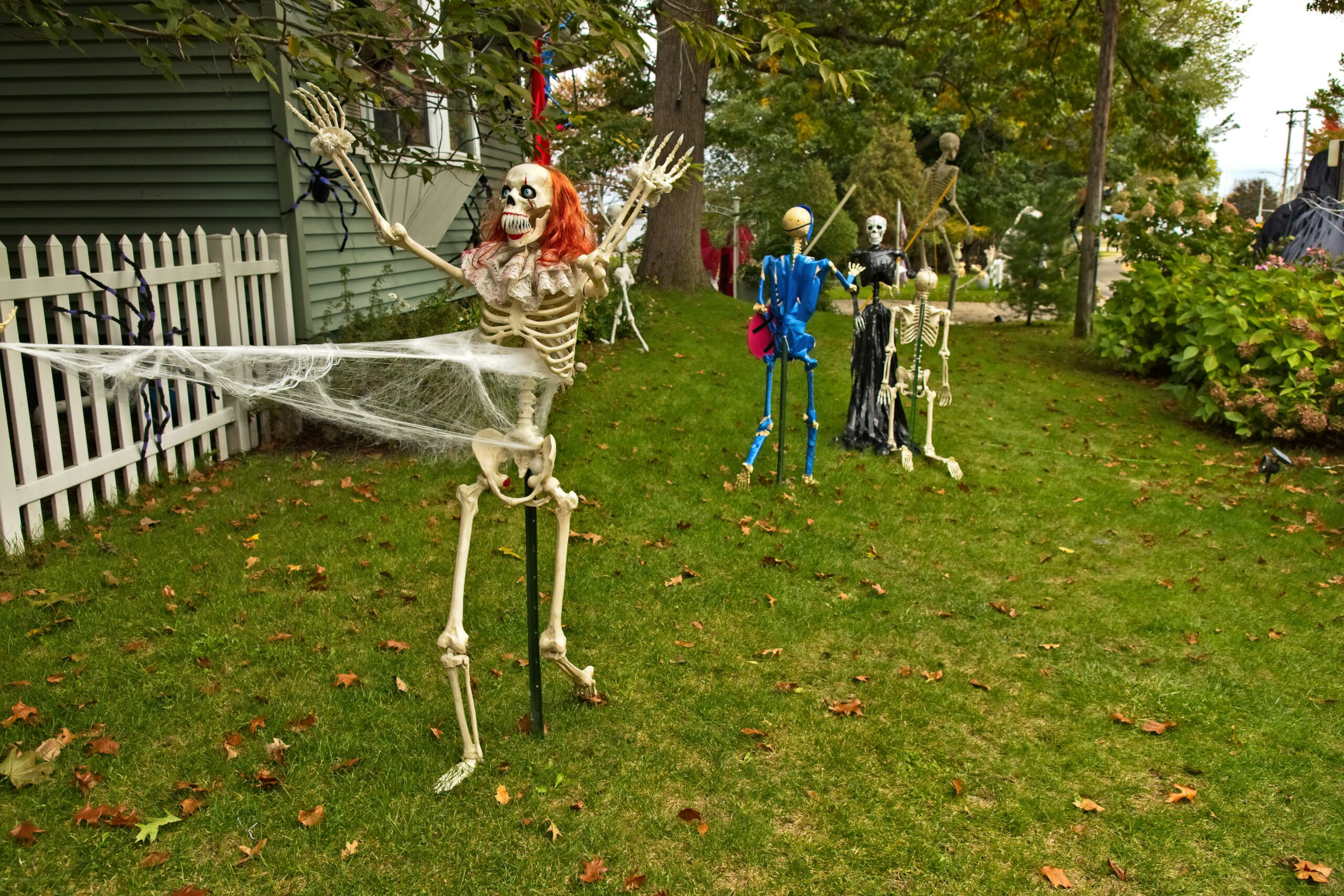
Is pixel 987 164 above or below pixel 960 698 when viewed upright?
above

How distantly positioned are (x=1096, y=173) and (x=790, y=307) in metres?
9.43

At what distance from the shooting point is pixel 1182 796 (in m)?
3.79

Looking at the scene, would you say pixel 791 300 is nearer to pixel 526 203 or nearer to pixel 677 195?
pixel 526 203

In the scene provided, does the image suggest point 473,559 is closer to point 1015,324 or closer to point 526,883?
point 526,883

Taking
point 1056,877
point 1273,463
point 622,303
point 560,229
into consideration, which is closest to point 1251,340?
point 1273,463

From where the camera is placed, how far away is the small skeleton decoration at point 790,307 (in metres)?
6.66

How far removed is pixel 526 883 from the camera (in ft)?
10.3

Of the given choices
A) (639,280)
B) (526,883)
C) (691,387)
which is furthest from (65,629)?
(639,280)

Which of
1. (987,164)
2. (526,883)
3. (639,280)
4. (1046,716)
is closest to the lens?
(526,883)

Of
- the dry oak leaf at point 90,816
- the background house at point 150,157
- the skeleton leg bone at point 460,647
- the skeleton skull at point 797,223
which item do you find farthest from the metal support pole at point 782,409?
the dry oak leaf at point 90,816

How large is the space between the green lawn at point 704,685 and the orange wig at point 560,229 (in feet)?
6.41

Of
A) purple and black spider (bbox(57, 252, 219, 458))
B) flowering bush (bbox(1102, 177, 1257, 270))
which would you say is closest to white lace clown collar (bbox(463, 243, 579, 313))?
purple and black spider (bbox(57, 252, 219, 458))

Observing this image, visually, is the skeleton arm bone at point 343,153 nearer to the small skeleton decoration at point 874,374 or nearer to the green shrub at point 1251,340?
the small skeleton decoration at point 874,374

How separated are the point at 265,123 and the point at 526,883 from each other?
701 cm
